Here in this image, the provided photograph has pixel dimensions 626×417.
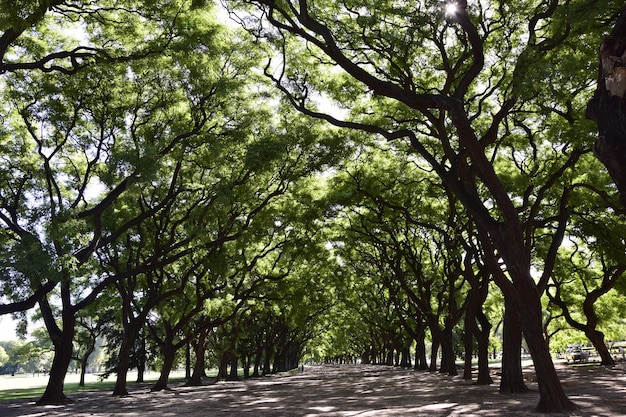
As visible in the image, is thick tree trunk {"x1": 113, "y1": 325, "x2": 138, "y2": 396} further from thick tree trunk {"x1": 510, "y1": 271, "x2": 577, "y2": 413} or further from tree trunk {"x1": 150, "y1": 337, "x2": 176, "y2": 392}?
thick tree trunk {"x1": 510, "y1": 271, "x2": 577, "y2": 413}

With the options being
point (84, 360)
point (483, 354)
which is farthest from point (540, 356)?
point (84, 360)

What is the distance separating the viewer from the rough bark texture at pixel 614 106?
3896 mm

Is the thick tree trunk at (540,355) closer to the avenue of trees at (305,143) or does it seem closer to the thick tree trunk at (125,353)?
the avenue of trees at (305,143)

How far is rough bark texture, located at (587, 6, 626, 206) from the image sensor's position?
3.90 metres

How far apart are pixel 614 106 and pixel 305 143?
55.0 feet

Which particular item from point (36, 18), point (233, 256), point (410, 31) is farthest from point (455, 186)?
point (233, 256)

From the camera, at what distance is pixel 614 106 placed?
13.2 ft

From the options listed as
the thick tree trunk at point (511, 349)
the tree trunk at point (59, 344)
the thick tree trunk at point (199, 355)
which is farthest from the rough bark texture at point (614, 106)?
the thick tree trunk at point (199, 355)

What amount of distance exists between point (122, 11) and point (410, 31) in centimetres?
807

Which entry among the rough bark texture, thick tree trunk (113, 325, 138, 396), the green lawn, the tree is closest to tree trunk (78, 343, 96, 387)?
the green lawn

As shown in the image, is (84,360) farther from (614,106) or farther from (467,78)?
(614,106)

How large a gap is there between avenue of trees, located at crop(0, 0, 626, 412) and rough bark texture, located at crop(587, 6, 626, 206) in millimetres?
16

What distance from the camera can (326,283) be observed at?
41.5 m

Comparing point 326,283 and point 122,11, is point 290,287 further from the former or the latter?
point 122,11
